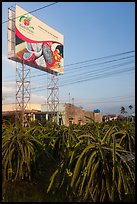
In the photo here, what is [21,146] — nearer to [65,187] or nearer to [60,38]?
[65,187]

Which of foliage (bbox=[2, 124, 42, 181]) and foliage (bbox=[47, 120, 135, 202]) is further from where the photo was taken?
foliage (bbox=[2, 124, 42, 181])

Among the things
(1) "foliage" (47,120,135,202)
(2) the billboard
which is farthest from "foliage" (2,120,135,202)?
(2) the billboard

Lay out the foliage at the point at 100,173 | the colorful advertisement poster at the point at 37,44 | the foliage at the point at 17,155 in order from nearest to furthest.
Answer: the foliage at the point at 100,173, the foliage at the point at 17,155, the colorful advertisement poster at the point at 37,44

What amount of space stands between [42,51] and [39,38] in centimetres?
149

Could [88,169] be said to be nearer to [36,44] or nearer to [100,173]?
[100,173]

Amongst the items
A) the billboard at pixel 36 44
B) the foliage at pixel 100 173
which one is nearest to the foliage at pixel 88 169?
the foliage at pixel 100 173

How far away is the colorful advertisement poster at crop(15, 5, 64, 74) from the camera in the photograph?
30203 mm

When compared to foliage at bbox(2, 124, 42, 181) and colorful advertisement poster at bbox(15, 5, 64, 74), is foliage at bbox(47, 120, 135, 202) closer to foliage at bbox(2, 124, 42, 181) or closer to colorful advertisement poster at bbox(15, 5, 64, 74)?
foliage at bbox(2, 124, 42, 181)

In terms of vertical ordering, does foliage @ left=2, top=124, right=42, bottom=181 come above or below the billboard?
below

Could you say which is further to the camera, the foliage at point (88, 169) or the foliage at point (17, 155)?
the foliage at point (17, 155)

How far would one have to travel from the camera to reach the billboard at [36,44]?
29922 mm

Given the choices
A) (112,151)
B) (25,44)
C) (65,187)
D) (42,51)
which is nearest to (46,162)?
(65,187)

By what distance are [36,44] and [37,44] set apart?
0.27m

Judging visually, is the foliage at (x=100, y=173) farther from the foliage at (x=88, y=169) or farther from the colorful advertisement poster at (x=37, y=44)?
the colorful advertisement poster at (x=37, y=44)
